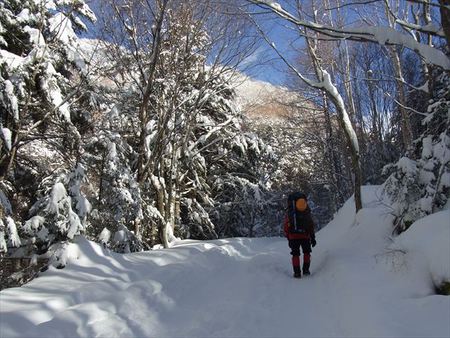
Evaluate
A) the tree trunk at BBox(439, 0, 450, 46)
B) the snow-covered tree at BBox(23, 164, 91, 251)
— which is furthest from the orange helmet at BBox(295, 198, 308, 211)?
the snow-covered tree at BBox(23, 164, 91, 251)

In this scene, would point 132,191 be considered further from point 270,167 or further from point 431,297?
point 270,167

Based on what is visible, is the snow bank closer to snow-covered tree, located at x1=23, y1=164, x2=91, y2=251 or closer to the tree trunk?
the tree trunk

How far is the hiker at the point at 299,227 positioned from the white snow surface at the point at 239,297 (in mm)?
447

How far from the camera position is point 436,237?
5430 millimetres

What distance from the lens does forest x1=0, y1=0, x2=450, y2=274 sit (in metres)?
7.20

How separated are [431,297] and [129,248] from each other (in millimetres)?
7606

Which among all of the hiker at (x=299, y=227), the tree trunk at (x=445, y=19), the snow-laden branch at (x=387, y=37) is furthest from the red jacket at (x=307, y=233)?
the tree trunk at (x=445, y=19)

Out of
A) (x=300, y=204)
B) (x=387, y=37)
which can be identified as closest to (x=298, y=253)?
(x=300, y=204)

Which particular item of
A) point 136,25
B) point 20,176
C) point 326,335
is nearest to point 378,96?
point 136,25

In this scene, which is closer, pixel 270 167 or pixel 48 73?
pixel 48 73

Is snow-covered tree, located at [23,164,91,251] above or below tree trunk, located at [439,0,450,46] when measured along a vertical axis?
below

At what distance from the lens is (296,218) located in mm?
7859

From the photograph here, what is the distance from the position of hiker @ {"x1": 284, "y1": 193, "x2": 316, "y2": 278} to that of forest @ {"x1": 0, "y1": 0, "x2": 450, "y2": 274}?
68.5 inches

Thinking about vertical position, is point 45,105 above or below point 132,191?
above
